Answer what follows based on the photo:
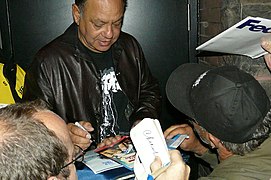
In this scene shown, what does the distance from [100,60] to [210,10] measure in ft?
3.04

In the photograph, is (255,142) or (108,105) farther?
(108,105)

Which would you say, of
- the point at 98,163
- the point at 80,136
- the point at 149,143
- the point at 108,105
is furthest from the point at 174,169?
the point at 108,105

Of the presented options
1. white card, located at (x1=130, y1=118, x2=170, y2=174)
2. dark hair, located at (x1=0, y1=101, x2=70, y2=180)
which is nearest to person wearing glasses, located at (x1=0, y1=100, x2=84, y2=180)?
dark hair, located at (x1=0, y1=101, x2=70, y2=180)

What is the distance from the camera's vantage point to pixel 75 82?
226cm

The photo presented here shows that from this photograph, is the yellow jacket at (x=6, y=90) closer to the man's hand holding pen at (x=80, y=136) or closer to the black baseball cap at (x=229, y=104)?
the man's hand holding pen at (x=80, y=136)

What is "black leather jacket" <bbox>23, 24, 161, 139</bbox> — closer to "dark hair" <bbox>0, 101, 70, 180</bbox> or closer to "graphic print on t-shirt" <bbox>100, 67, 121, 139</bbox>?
"graphic print on t-shirt" <bbox>100, 67, 121, 139</bbox>

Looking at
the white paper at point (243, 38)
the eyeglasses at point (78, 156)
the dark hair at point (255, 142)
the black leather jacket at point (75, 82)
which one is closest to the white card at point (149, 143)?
the eyeglasses at point (78, 156)

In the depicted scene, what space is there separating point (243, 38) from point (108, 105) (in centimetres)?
97

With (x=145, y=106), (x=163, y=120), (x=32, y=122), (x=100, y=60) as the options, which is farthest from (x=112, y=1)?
(x=163, y=120)

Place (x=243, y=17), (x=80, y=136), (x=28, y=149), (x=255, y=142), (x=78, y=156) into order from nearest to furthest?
(x=28, y=149), (x=78, y=156), (x=255, y=142), (x=80, y=136), (x=243, y=17)

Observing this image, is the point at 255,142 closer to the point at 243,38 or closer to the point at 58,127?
the point at 243,38

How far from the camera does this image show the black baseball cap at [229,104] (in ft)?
4.58

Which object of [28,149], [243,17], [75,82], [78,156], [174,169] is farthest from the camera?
[75,82]

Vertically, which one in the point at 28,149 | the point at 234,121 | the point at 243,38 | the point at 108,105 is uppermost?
the point at 243,38
